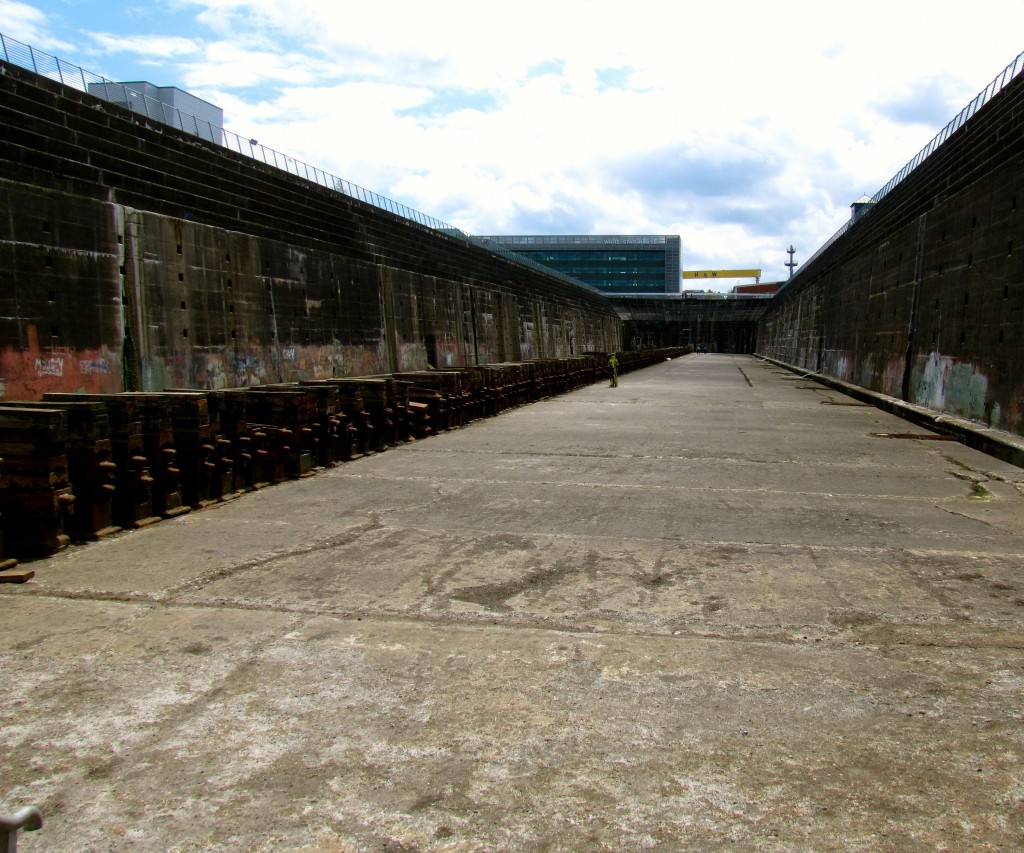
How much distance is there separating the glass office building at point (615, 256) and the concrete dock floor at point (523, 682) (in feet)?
537

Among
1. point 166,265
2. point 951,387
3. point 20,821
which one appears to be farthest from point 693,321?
point 20,821

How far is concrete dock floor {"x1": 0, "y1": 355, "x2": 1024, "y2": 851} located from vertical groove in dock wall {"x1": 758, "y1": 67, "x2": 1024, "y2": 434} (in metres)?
7.34

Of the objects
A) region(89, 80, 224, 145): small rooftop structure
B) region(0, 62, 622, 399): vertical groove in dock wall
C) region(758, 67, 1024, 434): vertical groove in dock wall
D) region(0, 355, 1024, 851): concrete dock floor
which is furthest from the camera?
region(89, 80, 224, 145): small rooftop structure

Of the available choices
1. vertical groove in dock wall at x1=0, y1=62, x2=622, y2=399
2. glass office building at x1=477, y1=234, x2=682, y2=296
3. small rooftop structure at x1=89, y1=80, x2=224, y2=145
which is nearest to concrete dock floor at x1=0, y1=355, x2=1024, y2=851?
vertical groove in dock wall at x1=0, y1=62, x2=622, y2=399

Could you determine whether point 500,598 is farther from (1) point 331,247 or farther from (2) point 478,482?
(1) point 331,247

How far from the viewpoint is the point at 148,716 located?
329 centimetres

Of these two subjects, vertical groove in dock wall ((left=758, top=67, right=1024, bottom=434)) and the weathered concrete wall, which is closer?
vertical groove in dock wall ((left=758, top=67, right=1024, bottom=434))

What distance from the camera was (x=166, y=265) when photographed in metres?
15.1

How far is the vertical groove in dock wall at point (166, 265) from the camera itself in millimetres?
12086

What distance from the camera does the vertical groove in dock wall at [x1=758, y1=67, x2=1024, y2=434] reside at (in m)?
13.3

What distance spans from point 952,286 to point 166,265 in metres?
16.2

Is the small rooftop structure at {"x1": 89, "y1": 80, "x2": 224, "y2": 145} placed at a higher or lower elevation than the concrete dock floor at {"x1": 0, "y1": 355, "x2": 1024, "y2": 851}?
higher

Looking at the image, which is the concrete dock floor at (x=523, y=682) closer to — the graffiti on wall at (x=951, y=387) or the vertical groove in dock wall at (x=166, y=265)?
the vertical groove in dock wall at (x=166, y=265)

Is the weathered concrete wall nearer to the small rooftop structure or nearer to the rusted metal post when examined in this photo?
the small rooftop structure
